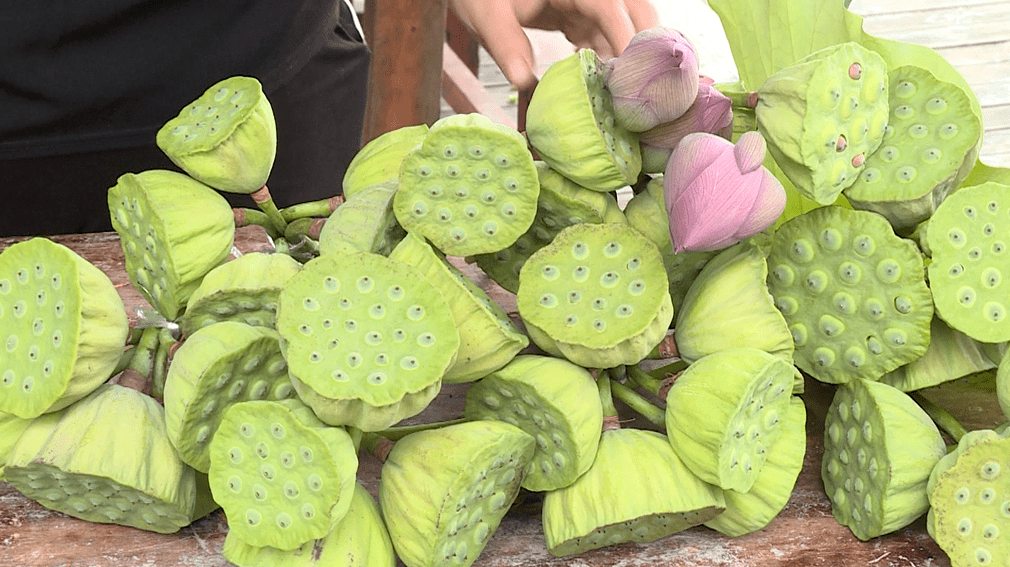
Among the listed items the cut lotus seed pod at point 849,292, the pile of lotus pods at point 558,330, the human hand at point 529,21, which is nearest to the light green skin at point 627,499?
the pile of lotus pods at point 558,330

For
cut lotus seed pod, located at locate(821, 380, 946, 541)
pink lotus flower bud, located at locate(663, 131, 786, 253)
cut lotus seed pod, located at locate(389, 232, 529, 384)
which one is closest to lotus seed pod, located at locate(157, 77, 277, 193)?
cut lotus seed pod, located at locate(389, 232, 529, 384)

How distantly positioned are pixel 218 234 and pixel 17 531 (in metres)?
0.19

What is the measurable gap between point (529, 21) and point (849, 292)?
453 mm

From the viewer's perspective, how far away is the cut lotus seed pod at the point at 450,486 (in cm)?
44

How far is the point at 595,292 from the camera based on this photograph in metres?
0.48

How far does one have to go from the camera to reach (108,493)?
469mm

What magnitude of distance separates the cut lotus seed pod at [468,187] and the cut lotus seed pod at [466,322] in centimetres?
1

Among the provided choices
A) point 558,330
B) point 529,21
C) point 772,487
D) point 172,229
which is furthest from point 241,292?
point 529,21

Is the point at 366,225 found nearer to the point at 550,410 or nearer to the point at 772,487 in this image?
the point at 550,410

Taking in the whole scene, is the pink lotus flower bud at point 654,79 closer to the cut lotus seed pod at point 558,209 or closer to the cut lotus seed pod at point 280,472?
the cut lotus seed pod at point 558,209

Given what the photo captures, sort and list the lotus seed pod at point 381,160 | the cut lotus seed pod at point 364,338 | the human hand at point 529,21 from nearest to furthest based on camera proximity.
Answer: the cut lotus seed pod at point 364,338
the lotus seed pod at point 381,160
the human hand at point 529,21

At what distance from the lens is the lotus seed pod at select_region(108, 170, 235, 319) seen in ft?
1.59

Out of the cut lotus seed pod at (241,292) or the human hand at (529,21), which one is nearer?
the cut lotus seed pod at (241,292)

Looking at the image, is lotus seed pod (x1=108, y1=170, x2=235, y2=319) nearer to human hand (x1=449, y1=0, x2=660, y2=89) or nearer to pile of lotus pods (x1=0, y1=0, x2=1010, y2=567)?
pile of lotus pods (x1=0, y1=0, x2=1010, y2=567)
